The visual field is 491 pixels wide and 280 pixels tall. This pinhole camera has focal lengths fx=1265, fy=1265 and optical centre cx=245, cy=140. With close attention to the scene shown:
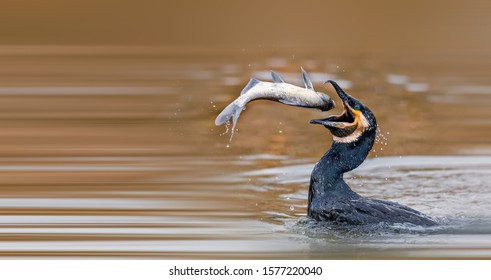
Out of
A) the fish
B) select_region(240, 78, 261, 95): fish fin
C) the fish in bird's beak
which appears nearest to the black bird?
the fish in bird's beak

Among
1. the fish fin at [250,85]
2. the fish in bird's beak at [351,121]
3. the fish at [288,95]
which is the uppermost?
the fish fin at [250,85]

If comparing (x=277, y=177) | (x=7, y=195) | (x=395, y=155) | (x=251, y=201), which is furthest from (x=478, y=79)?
(x=7, y=195)

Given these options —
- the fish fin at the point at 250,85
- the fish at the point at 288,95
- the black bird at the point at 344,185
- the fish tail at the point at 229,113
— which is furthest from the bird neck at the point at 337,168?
the fish tail at the point at 229,113

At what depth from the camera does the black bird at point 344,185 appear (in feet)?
33.9

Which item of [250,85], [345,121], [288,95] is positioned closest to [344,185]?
[345,121]

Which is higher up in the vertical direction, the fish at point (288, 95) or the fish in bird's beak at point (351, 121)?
the fish at point (288, 95)

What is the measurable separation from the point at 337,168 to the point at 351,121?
16.5 inches

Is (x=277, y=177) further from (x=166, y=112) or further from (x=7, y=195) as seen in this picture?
(x=7, y=195)

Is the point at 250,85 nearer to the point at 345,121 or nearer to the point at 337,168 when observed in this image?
the point at 345,121

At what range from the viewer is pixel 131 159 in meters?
11.8

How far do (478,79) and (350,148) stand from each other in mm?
5529

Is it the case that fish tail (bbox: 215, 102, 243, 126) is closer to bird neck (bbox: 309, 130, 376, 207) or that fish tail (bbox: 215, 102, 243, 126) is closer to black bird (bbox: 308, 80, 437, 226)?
black bird (bbox: 308, 80, 437, 226)

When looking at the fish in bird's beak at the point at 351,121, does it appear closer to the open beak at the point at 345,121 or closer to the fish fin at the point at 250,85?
the open beak at the point at 345,121

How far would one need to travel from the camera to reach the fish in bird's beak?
34.1 ft
